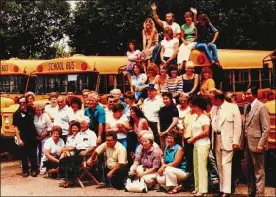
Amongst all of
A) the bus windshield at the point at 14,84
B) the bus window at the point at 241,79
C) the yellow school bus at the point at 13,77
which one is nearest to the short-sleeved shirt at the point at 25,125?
the yellow school bus at the point at 13,77

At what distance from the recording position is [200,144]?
29.6 ft

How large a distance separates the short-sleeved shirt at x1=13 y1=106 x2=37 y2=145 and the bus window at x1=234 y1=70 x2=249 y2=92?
6.89m

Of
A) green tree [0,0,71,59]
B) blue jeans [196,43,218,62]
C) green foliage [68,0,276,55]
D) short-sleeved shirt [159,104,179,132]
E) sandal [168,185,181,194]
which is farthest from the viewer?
green tree [0,0,71,59]

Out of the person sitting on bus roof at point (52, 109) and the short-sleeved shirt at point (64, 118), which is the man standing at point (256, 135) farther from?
the person sitting on bus roof at point (52, 109)

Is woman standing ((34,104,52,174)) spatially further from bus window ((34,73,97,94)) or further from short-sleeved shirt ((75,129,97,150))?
bus window ((34,73,97,94))

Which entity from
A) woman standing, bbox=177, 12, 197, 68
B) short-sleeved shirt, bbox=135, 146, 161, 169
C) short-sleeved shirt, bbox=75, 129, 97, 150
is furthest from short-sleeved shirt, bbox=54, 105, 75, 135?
woman standing, bbox=177, 12, 197, 68

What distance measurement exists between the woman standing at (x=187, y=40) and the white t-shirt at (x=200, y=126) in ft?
10.3

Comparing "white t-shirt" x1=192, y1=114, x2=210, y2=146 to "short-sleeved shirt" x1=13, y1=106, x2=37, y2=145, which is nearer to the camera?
"white t-shirt" x1=192, y1=114, x2=210, y2=146

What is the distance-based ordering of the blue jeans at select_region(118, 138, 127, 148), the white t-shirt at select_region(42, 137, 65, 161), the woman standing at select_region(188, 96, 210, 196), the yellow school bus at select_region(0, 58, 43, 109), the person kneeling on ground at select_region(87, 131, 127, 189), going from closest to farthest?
the woman standing at select_region(188, 96, 210, 196)
the person kneeling on ground at select_region(87, 131, 127, 189)
the blue jeans at select_region(118, 138, 127, 148)
the white t-shirt at select_region(42, 137, 65, 161)
the yellow school bus at select_region(0, 58, 43, 109)

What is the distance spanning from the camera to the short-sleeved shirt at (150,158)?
9.49m

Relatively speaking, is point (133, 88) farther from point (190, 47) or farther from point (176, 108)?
point (176, 108)

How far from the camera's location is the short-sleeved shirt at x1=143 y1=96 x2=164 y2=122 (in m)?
10.2

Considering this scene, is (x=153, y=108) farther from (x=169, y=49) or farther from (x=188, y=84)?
(x=169, y=49)

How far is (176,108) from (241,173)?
89.9 inches
